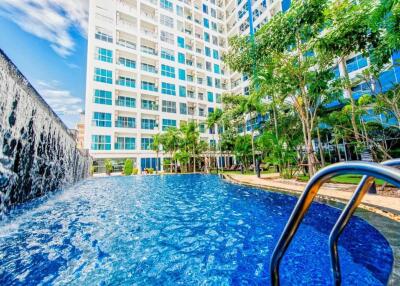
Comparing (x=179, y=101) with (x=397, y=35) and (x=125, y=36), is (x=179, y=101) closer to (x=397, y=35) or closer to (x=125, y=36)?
(x=125, y=36)

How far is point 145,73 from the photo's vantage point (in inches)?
1158

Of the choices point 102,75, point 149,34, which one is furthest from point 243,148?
point 149,34

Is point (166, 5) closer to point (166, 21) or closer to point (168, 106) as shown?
point (166, 21)

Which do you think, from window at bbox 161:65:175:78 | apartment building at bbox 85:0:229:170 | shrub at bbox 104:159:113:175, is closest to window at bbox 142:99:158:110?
apartment building at bbox 85:0:229:170

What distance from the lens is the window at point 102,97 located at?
25156 mm

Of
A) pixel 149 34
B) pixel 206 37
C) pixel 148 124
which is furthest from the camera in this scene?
pixel 206 37

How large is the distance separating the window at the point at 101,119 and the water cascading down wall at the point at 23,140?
1713 cm

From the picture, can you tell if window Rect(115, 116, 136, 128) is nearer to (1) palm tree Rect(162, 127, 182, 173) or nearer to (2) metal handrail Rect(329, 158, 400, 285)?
(1) palm tree Rect(162, 127, 182, 173)

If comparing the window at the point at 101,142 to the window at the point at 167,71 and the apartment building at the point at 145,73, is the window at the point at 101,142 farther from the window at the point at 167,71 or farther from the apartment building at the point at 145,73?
the window at the point at 167,71

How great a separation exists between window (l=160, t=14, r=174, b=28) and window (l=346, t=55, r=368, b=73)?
27700 millimetres

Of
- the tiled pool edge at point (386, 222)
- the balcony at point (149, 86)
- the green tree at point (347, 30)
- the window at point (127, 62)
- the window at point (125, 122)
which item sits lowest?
the tiled pool edge at point (386, 222)

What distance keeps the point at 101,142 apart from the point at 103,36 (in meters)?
14.9

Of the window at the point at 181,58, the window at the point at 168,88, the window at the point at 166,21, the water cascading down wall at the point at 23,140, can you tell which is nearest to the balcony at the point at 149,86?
the window at the point at 168,88

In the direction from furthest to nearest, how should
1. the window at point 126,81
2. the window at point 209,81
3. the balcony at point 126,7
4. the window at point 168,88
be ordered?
the window at point 209,81, the window at point 168,88, the balcony at point 126,7, the window at point 126,81
